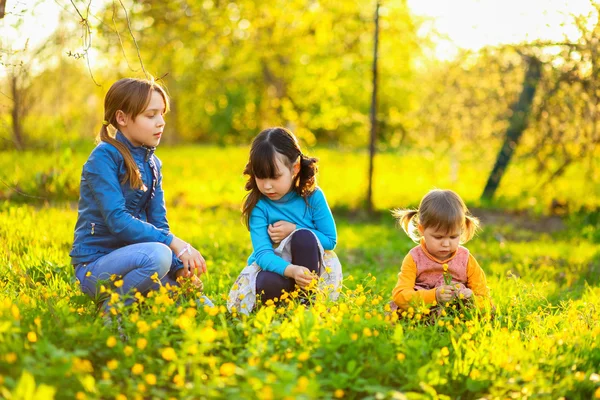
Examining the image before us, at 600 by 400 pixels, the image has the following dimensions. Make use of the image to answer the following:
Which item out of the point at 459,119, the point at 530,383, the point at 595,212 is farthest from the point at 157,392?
the point at 459,119

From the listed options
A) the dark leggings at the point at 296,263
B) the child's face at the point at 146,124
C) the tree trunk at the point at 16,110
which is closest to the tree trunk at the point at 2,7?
the child's face at the point at 146,124

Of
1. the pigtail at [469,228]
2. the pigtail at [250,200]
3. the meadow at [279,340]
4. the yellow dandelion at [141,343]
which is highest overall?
the pigtail at [250,200]

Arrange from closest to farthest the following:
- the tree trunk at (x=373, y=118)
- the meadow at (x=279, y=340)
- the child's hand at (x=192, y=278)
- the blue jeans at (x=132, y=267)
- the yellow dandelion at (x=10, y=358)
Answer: the yellow dandelion at (x=10, y=358)
the meadow at (x=279, y=340)
the blue jeans at (x=132, y=267)
the child's hand at (x=192, y=278)
the tree trunk at (x=373, y=118)

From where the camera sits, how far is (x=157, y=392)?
7.91 ft

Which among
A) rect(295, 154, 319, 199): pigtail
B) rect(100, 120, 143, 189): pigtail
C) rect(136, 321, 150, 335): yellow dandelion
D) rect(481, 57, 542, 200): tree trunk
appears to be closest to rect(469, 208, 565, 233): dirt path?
rect(481, 57, 542, 200): tree trunk

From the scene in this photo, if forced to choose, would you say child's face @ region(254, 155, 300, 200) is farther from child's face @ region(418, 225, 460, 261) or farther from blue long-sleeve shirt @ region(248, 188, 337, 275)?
child's face @ region(418, 225, 460, 261)

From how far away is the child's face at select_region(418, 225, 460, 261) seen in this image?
145 inches

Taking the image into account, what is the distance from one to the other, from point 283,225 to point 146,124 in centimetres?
97

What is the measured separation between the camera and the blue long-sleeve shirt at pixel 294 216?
3.97 meters

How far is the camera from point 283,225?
3.93 m

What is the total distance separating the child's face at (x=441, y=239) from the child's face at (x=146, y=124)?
5.28 ft

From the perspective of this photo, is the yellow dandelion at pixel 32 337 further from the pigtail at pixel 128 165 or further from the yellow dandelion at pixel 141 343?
the pigtail at pixel 128 165

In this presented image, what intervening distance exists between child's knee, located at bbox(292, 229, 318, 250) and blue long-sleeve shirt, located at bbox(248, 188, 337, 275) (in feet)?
0.50

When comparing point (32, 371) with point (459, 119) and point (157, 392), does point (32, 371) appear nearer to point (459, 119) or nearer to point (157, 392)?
point (157, 392)
